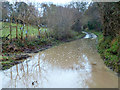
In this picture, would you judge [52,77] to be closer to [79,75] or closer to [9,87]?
[79,75]

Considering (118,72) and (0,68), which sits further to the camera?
(0,68)

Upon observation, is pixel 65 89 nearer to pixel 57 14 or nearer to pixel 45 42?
pixel 45 42

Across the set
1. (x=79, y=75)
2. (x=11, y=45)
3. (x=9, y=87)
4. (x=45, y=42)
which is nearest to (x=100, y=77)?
(x=79, y=75)

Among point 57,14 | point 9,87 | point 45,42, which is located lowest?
point 9,87

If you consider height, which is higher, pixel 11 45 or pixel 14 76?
pixel 11 45

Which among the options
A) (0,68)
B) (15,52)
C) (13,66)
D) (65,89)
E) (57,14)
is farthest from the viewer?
(57,14)

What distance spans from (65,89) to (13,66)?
167 inches

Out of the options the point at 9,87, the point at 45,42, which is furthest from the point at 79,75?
the point at 45,42

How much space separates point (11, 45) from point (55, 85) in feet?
23.9

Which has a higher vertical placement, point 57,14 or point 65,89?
point 57,14

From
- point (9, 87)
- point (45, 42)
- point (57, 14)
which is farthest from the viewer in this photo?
point (57, 14)

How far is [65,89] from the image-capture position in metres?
4.66

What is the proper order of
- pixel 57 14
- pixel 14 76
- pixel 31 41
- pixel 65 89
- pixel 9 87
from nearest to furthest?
1. pixel 65 89
2. pixel 9 87
3. pixel 14 76
4. pixel 31 41
5. pixel 57 14

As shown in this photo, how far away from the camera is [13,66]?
756 centimetres
